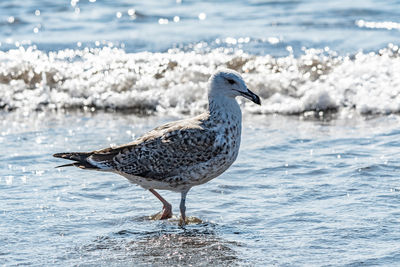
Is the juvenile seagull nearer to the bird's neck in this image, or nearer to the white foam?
the bird's neck

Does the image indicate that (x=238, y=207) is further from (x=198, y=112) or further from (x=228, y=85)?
(x=198, y=112)

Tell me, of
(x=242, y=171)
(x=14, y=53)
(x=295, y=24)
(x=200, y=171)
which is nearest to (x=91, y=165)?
(x=200, y=171)

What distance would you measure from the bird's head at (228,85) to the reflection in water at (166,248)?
44.0 inches

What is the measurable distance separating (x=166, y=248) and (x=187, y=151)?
0.93 m

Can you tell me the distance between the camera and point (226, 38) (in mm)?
14125

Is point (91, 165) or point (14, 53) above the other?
point (14, 53)

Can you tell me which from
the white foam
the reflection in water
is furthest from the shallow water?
the white foam

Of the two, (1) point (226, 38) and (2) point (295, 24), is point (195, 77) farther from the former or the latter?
(2) point (295, 24)

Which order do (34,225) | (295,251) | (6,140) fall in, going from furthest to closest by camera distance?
(6,140) → (34,225) → (295,251)

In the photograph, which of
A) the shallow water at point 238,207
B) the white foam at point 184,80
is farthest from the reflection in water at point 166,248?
the white foam at point 184,80

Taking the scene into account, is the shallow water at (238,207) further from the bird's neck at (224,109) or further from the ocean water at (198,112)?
the bird's neck at (224,109)

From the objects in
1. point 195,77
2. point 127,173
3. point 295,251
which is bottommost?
point 295,251

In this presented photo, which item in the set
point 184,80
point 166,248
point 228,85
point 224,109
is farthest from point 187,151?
point 184,80

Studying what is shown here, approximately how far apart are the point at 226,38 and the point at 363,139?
5.85 meters
